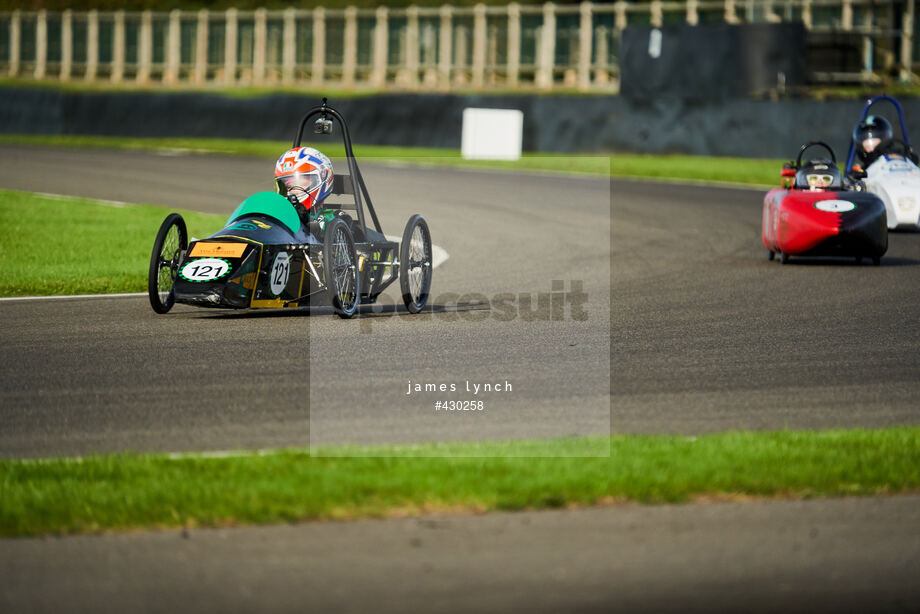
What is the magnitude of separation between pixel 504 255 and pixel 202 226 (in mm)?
3877

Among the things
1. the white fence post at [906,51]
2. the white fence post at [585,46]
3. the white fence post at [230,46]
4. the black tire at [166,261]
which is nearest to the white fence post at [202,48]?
the white fence post at [230,46]

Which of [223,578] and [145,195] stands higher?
[145,195]

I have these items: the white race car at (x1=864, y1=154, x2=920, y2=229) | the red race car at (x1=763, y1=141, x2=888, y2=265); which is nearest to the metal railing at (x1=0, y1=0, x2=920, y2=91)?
the white race car at (x1=864, y1=154, x2=920, y2=229)

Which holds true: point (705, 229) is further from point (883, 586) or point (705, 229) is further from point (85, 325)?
point (883, 586)

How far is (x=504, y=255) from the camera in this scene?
1513 centimetres

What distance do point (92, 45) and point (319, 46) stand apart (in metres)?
10.2

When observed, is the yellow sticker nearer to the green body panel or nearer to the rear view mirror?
the green body panel

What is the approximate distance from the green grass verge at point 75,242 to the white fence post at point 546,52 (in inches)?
829

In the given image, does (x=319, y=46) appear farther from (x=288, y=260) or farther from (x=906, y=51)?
(x=288, y=260)

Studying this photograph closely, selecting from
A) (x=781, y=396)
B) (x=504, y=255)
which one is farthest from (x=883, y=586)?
(x=504, y=255)

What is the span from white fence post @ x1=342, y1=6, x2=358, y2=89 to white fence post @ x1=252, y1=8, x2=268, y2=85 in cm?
299

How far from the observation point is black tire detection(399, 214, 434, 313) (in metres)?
10.5

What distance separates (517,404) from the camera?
7.41m

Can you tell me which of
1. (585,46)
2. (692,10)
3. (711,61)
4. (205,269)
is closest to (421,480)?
(205,269)
